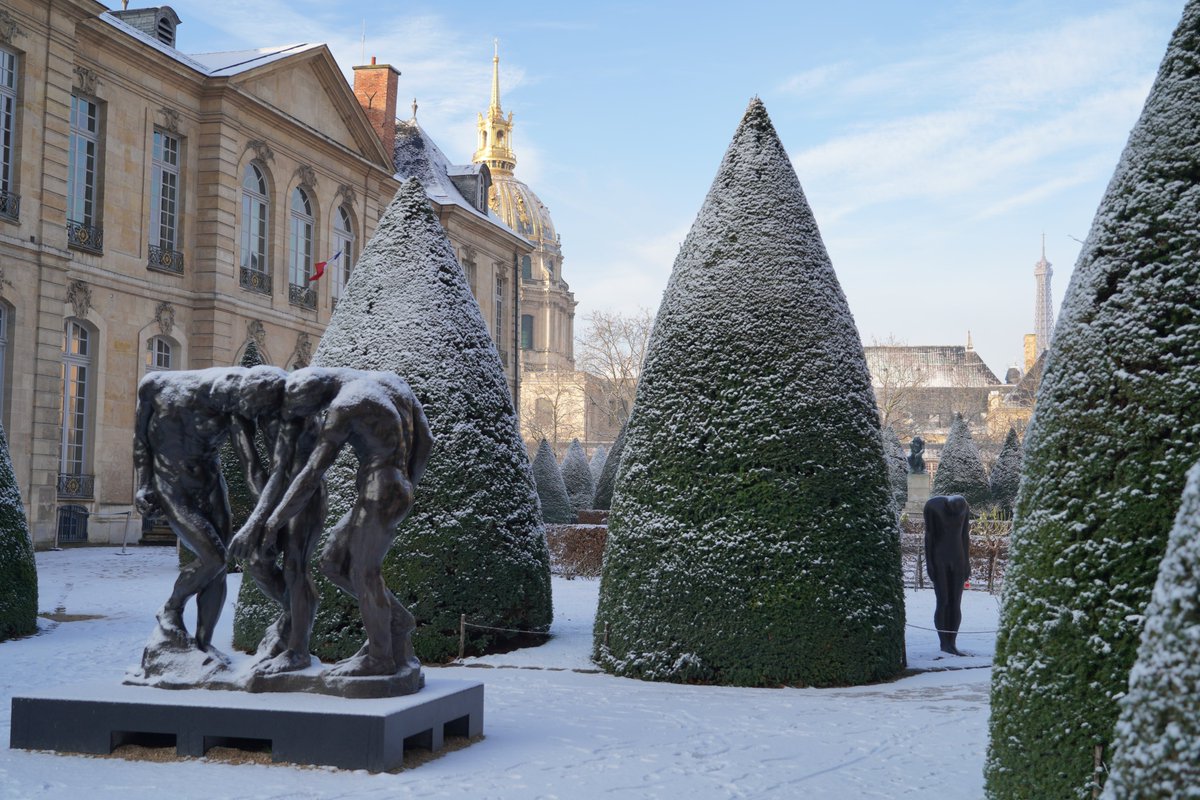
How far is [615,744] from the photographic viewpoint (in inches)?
271

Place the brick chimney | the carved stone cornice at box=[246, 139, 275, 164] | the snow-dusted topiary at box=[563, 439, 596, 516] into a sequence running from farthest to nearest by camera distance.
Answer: the brick chimney < the snow-dusted topiary at box=[563, 439, 596, 516] < the carved stone cornice at box=[246, 139, 275, 164]

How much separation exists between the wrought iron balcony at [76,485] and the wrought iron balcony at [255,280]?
6.73 metres

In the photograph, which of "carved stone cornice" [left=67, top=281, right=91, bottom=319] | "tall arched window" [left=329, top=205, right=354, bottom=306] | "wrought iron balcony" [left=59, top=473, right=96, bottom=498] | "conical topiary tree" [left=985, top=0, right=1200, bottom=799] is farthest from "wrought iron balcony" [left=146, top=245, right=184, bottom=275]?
"conical topiary tree" [left=985, top=0, right=1200, bottom=799]

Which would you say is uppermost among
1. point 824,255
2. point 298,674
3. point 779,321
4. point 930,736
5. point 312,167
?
point 312,167

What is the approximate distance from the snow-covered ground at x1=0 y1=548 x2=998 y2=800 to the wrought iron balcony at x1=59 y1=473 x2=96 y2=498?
13.6 m

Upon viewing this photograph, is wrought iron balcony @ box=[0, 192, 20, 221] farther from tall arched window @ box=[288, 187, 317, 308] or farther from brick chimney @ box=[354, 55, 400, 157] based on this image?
brick chimney @ box=[354, 55, 400, 157]

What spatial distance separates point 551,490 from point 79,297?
37.3 feet

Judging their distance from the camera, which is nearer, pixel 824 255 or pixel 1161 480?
pixel 1161 480

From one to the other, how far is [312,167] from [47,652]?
23.3m

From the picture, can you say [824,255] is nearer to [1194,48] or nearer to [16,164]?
[1194,48]

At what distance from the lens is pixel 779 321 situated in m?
9.52

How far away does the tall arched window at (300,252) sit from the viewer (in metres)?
31.6

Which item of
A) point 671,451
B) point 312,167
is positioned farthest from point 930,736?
point 312,167

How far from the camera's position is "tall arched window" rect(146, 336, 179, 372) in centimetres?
2647
